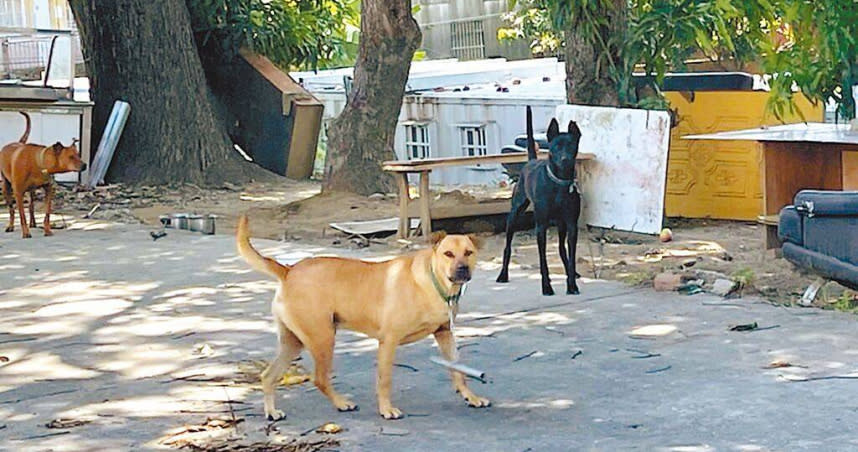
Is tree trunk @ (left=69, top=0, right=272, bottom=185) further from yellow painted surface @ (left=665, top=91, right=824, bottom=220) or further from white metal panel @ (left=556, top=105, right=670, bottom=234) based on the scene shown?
white metal panel @ (left=556, top=105, right=670, bottom=234)

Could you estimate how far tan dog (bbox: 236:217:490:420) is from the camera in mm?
6094

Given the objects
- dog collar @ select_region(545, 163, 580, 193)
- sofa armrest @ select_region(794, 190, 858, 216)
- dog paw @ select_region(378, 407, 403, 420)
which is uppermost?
dog collar @ select_region(545, 163, 580, 193)

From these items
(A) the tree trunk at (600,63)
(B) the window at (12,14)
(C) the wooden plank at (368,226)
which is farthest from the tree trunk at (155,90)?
(B) the window at (12,14)

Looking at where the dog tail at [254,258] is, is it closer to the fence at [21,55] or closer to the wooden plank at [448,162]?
the wooden plank at [448,162]

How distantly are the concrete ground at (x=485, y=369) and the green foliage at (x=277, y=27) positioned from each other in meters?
9.71

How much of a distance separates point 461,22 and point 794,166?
22.8m

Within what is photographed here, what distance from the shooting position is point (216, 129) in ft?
59.8

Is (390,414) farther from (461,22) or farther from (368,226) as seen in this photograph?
(461,22)

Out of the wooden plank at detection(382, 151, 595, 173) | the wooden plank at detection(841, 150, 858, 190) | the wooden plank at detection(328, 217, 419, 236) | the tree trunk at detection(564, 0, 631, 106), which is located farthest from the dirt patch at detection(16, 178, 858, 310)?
the tree trunk at detection(564, 0, 631, 106)

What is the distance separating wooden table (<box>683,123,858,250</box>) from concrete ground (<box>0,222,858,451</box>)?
2.02 metres

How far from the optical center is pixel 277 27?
20.4 metres

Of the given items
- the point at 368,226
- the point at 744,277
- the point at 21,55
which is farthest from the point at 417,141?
the point at 744,277

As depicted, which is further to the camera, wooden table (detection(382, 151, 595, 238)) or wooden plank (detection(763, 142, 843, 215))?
wooden table (detection(382, 151, 595, 238))

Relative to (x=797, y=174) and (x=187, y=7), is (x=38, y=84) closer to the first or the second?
(x=187, y=7)
